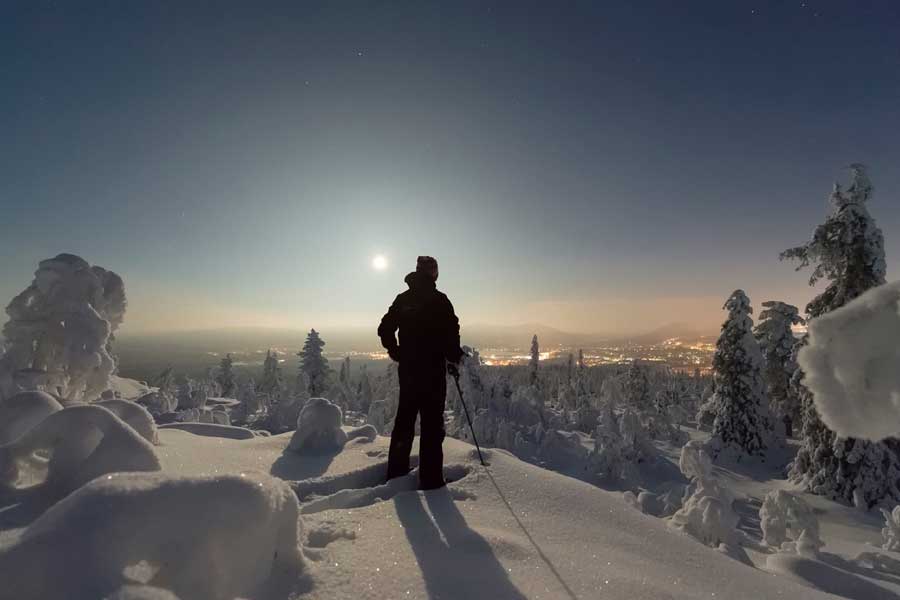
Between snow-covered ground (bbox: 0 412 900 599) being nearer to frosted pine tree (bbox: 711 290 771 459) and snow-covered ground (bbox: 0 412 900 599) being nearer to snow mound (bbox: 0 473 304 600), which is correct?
snow mound (bbox: 0 473 304 600)

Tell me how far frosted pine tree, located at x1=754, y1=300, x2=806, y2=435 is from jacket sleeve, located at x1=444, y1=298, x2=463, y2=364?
30350 millimetres

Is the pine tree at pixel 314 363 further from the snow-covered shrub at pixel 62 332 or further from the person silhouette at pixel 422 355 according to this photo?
the person silhouette at pixel 422 355

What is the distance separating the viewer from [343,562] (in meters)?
2.16

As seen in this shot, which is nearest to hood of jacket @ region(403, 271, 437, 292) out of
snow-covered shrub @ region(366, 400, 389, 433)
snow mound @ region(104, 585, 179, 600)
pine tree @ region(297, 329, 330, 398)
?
snow mound @ region(104, 585, 179, 600)

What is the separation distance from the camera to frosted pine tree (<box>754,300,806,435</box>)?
27094 mm

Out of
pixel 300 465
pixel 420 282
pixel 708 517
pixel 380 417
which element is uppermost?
pixel 420 282

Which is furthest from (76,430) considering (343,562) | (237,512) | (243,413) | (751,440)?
(243,413)

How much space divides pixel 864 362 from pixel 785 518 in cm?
798

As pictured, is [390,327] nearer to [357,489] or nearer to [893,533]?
[357,489]

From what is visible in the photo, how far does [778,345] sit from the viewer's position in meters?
27.4

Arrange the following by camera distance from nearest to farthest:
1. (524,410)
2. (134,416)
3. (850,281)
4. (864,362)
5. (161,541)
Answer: (864,362)
(161,541)
(134,416)
(850,281)
(524,410)

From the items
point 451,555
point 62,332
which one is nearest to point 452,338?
point 451,555

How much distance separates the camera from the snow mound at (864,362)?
1.09 m

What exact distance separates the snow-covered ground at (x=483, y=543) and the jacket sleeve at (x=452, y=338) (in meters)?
1.00
